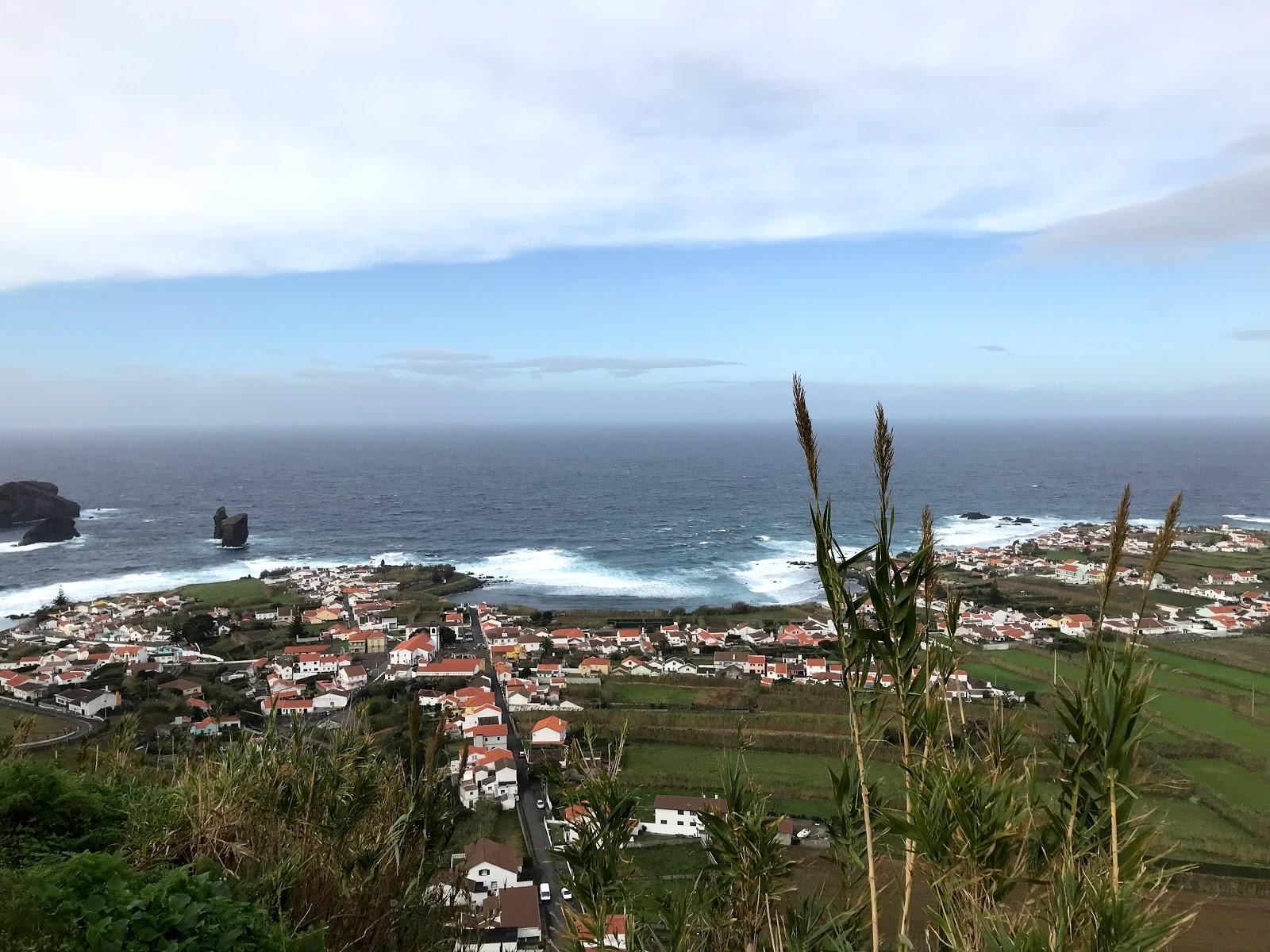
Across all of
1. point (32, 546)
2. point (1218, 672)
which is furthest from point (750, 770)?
point (32, 546)

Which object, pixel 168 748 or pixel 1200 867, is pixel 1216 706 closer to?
pixel 1200 867

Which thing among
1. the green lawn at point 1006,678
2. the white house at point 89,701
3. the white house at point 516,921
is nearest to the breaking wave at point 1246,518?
the green lawn at point 1006,678

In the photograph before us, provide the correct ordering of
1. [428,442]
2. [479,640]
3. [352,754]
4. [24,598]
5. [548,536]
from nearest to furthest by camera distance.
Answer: [352,754]
[479,640]
[24,598]
[548,536]
[428,442]

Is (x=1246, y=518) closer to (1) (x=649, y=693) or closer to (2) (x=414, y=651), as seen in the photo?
(1) (x=649, y=693)

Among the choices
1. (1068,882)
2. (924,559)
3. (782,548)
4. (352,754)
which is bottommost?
(782,548)

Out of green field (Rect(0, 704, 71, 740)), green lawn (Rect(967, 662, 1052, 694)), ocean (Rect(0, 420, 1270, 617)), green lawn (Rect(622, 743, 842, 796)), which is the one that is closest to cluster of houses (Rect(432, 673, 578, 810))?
green lawn (Rect(622, 743, 842, 796))

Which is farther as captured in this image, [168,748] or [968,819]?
[168,748]

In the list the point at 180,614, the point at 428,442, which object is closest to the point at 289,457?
the point at 428,442

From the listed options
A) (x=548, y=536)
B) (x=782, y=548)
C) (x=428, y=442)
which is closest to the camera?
(x=782, y=548)
